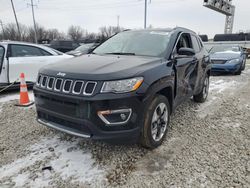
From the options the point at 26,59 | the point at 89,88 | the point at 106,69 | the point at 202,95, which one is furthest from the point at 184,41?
the point at 26,59

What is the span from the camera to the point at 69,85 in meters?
2.34

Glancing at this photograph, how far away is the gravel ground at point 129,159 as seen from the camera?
2.20 metres

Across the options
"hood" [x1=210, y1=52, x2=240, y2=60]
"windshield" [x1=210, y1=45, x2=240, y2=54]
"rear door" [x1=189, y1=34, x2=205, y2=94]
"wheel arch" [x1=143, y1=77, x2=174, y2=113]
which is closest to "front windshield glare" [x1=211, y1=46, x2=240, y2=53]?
"windshield" [x1=210, y1=45, x2=240, y2=54]

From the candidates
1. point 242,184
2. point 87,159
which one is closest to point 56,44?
point 87,159

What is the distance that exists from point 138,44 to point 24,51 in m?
3.95

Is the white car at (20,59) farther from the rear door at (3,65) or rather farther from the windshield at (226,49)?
the windshield at (226,49)

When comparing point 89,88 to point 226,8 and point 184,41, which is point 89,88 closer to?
point 184,41

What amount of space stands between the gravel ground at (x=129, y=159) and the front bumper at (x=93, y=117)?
44cm

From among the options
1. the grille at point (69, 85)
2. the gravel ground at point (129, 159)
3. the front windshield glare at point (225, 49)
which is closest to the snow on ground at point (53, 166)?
the gravel ground at point (129, 159)

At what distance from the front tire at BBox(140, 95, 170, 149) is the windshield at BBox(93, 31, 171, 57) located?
80 cm

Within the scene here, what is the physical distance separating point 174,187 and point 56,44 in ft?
47.1

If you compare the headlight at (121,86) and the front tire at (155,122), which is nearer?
Answer: the headlight at (121,86)

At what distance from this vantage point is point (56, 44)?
14.5 m

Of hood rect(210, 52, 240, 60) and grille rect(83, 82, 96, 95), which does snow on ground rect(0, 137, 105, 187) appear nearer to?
grille rect(83, 82, 96, 95)
